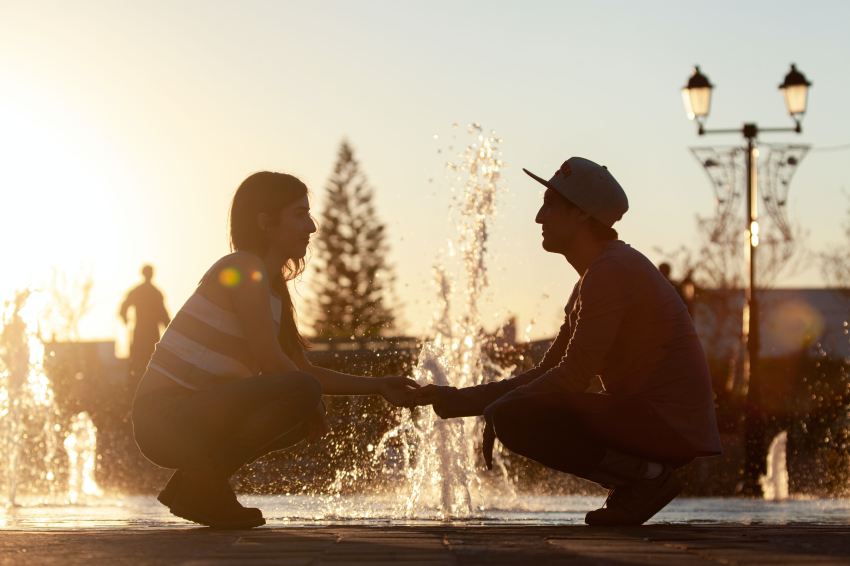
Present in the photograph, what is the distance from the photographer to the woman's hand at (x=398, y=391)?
6.94 meters

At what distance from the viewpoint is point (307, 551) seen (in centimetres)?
486

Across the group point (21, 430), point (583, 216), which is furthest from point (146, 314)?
point (583, 216)

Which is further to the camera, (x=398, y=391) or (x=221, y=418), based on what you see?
(x=398, y=391)

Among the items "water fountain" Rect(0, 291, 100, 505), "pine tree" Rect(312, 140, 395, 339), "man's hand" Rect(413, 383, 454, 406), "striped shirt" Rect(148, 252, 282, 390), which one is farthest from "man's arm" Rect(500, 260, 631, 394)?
"pine tree" Rect(312, 140, 395, 339)

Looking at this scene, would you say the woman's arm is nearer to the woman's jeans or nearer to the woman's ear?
the woman's jeans

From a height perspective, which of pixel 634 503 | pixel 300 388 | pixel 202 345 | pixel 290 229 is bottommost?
pixel 634 503

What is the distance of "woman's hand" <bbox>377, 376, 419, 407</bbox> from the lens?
6.94 meters

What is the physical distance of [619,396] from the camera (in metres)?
6.48

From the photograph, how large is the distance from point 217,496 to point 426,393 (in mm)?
1135

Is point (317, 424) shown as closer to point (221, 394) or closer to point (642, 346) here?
point (221, 394)

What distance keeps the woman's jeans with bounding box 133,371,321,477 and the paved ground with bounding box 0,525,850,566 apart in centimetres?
31

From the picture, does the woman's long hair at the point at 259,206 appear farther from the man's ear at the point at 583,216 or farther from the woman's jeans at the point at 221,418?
the man's ear at the point at 583,216

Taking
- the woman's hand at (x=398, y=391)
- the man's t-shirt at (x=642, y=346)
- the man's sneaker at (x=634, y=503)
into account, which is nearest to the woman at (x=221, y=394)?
the woman's hand at (x=398, y=391)

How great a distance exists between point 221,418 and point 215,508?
35 centimetres
